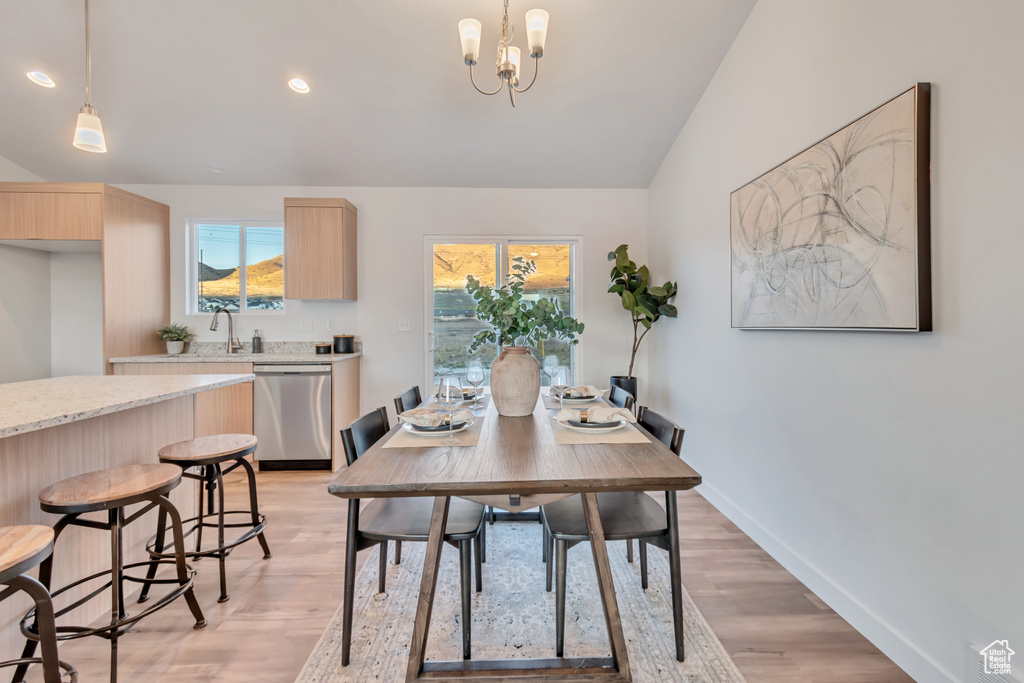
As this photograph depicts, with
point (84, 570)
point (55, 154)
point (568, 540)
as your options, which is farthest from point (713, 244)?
point (55, 154)

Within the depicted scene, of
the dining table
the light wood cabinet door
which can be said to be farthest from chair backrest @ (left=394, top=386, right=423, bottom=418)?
the light wood cabinet door

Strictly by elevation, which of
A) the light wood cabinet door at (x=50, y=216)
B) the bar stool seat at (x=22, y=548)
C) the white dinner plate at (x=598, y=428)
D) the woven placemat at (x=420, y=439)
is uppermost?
the light wood cabinet door at (x=50, y=216)

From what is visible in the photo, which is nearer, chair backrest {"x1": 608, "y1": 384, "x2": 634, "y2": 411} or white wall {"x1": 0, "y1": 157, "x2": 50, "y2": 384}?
chair backrest {"x1": 608, "y1": 384, "x2": 634, "y2": 411}

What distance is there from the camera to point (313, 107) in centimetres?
296

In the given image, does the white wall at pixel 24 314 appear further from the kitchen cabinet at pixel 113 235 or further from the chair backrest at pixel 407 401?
the chair backrest at pixel 407 401

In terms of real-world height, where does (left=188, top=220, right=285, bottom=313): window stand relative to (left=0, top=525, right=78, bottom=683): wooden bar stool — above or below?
above

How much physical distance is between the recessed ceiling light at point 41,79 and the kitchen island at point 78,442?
2.13m

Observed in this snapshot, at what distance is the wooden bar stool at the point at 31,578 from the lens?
0.91m

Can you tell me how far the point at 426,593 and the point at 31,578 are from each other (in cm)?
88

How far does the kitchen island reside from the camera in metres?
1.31

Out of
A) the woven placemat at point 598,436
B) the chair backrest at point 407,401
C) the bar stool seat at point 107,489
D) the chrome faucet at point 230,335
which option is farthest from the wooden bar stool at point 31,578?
the chrome faucet at point 230,335

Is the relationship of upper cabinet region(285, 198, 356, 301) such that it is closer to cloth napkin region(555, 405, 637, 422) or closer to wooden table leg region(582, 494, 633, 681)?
cloth napkin region(555, 405, 637, 422)

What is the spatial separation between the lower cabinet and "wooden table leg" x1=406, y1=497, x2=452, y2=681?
2.67 m

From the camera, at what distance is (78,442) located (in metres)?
1.56
